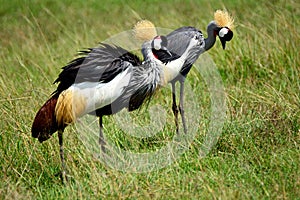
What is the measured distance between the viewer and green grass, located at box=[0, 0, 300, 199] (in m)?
3.43

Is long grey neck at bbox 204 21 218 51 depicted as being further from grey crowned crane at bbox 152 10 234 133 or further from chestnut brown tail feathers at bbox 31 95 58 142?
chestnut brown tail feathers at bbox 31 95 58 142

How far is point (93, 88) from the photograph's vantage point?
12.6 feet

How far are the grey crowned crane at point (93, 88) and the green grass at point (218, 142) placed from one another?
245mm

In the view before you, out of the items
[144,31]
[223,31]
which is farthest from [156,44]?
[223,31]

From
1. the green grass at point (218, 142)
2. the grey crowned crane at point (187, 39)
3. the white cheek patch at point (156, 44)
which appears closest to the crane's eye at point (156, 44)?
the white cheek patch at point (156, 44)

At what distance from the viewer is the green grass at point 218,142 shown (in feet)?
11.3

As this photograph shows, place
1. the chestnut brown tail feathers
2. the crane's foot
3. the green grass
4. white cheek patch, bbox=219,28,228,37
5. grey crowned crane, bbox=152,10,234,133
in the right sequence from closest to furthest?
the green grass → the crane's foot → the chestnut brown tail feathers → grey crowned crane, bbox=152,10,234,133 → white cheek patch, bbox=219,28,228,37

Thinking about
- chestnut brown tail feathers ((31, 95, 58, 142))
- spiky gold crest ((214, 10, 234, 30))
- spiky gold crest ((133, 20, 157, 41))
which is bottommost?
spiky gold crest ((214, 10, 234, 30))

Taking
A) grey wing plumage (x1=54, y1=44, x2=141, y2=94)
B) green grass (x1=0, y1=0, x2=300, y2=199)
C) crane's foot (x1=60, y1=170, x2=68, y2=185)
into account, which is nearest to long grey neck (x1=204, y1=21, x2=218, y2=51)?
green grass (x1=0, y1=0, x2=300, y2=199)

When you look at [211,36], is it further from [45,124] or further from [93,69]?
[45,124]

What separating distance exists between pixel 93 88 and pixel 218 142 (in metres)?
0.97

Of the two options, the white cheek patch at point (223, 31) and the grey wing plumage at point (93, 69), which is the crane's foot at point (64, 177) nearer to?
the grey wing plumage at point (93, 69)

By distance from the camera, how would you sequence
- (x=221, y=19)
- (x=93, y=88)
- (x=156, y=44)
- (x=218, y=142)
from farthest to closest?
(x=221, y=19) < (x=156, y=44) < (x=218, y=142) < (x=93, y=88)

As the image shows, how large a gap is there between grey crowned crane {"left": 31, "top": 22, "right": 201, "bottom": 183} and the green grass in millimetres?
245
